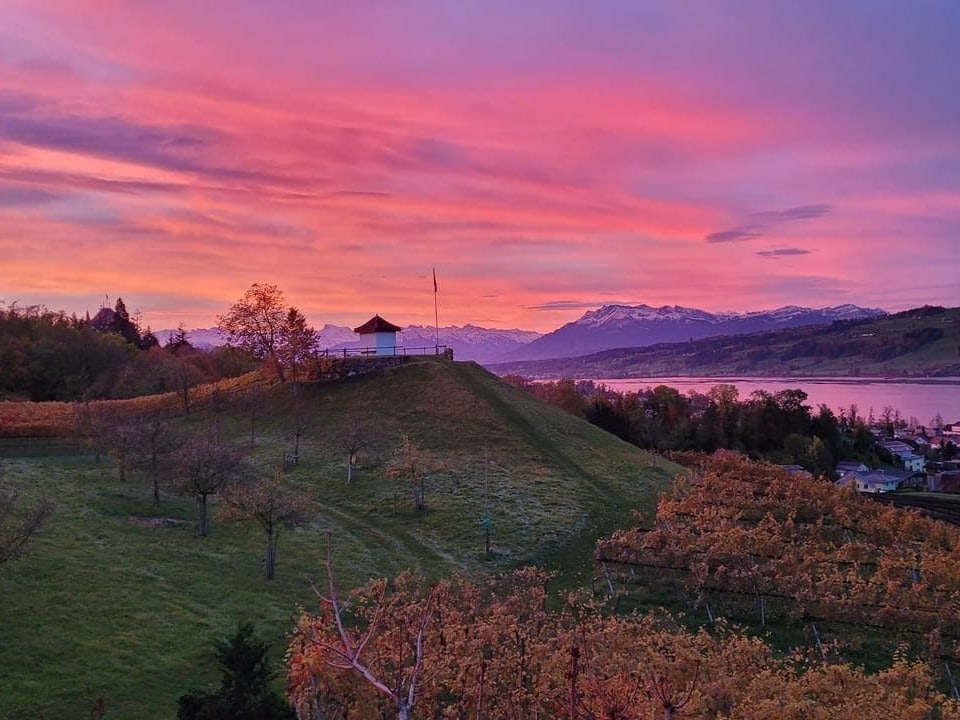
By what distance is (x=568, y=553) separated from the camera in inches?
1636

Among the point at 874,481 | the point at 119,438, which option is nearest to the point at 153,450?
the point at 119,438

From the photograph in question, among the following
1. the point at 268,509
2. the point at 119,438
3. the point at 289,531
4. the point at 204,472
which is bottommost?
the point at 289,531

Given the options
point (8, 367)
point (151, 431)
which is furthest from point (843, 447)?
point (8, 367)

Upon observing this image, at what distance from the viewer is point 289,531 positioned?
1606 inches

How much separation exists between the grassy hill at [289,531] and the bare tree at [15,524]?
1310mm

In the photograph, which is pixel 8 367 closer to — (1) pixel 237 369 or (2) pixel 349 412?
(1) pixel 237 369

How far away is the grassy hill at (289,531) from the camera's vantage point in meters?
23.4

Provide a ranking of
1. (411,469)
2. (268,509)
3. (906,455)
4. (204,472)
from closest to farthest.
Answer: (268,509), (204,472), (411,469), (906,455)

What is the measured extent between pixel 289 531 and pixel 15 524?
44.2 feet

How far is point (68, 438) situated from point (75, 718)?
136ft

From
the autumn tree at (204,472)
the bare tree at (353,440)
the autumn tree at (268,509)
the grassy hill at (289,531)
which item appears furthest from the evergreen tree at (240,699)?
the bare tree at (353,440)

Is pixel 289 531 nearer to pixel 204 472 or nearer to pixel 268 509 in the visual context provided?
pixel 204 472

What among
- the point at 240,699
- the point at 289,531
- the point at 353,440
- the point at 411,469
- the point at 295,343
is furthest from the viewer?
the point at 295,343

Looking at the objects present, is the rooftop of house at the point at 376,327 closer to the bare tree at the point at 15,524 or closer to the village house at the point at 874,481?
the bare tree at the point at 15,524
